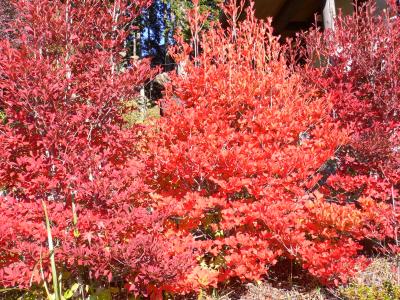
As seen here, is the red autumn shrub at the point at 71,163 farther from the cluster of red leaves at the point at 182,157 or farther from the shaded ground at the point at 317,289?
the shaded ground at the point at 317,289

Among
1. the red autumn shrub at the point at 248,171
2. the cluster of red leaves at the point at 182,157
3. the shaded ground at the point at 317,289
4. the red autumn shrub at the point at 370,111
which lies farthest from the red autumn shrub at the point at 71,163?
the red autumn shrub at the point at 370,111

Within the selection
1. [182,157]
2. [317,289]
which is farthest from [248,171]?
[317,289]

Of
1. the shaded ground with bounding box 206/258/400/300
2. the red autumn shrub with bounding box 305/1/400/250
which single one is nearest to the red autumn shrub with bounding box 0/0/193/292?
the shaded ground with bounding box 206/258/400/300

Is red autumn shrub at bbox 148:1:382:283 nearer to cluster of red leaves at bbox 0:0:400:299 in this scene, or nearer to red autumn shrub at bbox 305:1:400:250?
cluster of red leaves at bbox 0:0:400:299

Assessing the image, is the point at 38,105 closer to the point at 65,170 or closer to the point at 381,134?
the point at 65,170

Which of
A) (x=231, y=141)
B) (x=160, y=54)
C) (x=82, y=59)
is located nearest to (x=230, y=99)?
(x=231, y=141)

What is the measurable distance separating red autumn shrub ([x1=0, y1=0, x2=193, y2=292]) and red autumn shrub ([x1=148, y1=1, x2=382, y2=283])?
22.2 inches

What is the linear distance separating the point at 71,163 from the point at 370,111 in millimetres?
3625

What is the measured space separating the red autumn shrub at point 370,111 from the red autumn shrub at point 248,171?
0.27 m

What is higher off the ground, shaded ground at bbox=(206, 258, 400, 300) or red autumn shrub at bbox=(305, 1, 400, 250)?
red autumn shrub at bbox=(305, 1, 400, 250)

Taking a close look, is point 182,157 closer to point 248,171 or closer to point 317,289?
point 248,171

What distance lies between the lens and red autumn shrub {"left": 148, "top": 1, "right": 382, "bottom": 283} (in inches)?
162

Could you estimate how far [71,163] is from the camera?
3.35 meters

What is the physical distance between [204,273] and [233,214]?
2.27 feet
